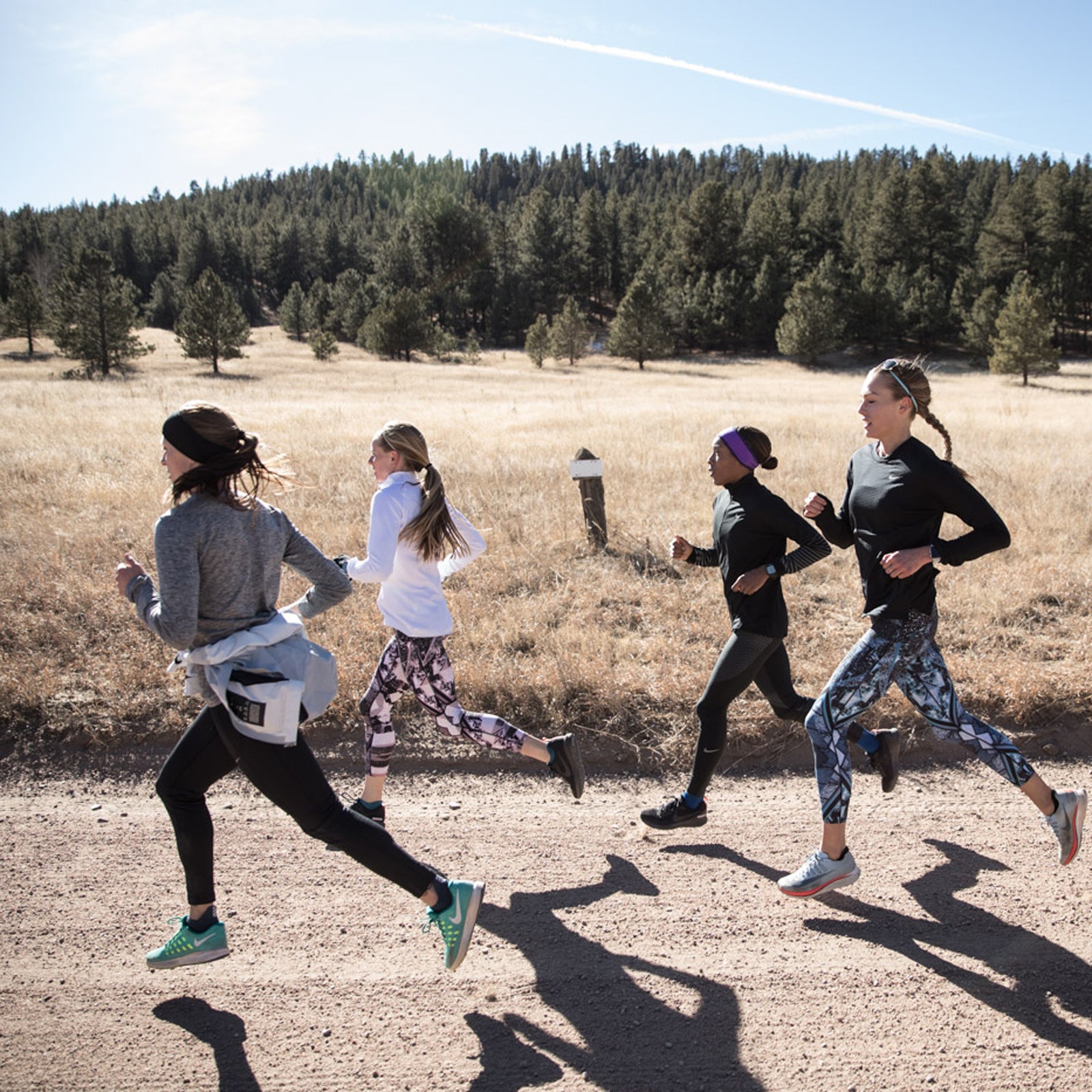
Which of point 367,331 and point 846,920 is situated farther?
point 367,331

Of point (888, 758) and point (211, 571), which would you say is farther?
point (888, 758)

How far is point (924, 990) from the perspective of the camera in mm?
2699

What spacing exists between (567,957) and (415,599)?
5.18 ft

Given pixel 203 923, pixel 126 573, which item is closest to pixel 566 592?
pixel 203 923

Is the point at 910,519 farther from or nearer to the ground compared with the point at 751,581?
farther from the ground

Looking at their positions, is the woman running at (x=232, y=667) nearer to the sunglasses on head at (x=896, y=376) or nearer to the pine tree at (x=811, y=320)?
the sunglasses on head at (x=896, y=376)

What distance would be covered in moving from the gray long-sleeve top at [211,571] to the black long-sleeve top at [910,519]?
2.21 metres

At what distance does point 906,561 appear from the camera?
10.1ft

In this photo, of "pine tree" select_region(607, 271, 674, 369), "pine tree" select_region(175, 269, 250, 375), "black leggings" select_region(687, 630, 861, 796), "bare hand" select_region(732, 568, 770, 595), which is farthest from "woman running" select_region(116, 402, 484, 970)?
"pine tree" select_region(607, 271, 674, 369)

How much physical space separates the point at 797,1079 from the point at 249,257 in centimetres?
10405

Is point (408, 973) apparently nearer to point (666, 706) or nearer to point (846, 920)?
point (846, 920)

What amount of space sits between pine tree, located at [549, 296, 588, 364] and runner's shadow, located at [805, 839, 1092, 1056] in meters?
49.1

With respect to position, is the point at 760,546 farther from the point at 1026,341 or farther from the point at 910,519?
the point at 1026,341

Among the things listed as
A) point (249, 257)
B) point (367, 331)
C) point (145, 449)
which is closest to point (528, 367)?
point (367, 331)
